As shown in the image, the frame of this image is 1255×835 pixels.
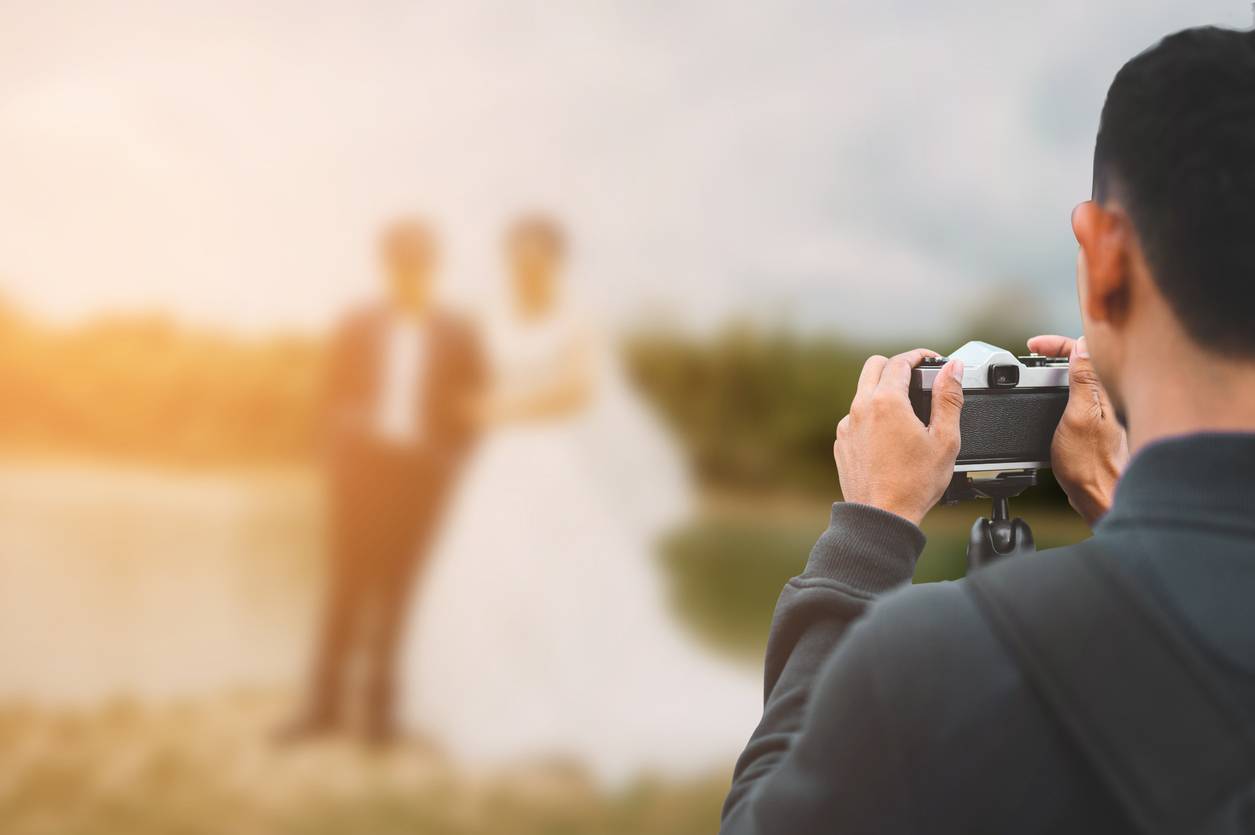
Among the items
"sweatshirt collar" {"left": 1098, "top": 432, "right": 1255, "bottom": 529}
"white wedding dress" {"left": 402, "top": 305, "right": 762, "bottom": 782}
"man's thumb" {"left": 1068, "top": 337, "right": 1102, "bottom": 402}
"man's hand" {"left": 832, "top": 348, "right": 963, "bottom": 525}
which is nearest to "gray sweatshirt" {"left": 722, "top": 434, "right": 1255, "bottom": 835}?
"sweatshirt collar" {"left": 1098, "top": 432, "right": 1255, "bottom": 529}

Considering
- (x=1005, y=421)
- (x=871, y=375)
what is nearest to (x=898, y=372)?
(x=871, y=375)

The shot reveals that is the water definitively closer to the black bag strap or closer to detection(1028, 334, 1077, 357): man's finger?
detection(1028, 334, 1077, 357): man's finger

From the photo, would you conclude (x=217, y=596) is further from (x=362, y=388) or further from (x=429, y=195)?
(x=429, y=195)

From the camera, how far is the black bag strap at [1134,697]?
384mm

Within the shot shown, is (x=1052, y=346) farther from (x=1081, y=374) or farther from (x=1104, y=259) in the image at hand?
(x=1104, y=259)

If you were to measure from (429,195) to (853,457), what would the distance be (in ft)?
5.42

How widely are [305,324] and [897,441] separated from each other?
5.46 ft

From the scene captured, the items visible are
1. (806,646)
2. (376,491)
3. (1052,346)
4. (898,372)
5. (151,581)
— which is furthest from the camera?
(376,491)

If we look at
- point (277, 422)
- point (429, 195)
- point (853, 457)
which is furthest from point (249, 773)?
point (853, 457)

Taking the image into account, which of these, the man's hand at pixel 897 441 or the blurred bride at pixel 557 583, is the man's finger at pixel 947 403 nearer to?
the man's hand at pixel 897 441

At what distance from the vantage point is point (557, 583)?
7.22 ft

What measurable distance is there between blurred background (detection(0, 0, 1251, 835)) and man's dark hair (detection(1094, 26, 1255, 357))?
71.2 inches

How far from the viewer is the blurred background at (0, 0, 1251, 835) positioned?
1976 millimetres

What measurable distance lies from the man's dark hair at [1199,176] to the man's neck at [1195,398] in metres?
0.01
